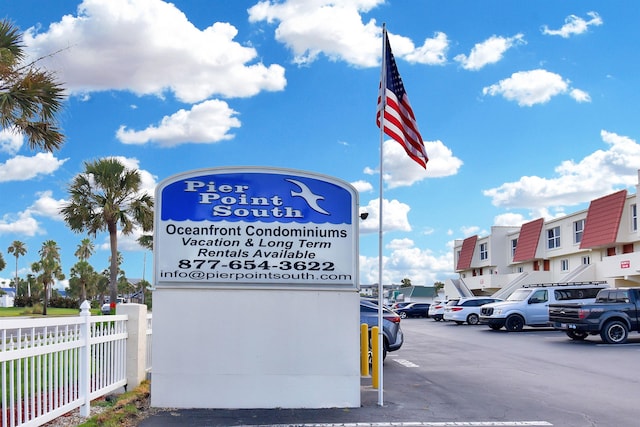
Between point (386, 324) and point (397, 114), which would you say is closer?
point (397, 114)

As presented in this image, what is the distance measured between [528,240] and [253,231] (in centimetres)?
5185

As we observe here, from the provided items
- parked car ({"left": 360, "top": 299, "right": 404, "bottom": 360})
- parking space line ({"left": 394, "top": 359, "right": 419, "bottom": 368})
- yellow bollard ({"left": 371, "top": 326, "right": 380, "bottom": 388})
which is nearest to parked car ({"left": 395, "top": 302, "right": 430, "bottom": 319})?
parking space line ({"left": 394, "top": 359, "right": 419, "bottom": 368})

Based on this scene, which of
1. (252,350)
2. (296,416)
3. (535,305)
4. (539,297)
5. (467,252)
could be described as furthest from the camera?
(467,252)

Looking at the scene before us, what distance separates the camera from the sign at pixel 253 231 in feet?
31.6

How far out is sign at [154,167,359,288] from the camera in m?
9.64

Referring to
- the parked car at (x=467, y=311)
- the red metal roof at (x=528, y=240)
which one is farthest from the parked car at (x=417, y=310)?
the parked car at (x=467, y=311)

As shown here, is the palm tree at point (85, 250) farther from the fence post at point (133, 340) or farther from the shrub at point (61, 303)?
the fence post at point (133, 340)

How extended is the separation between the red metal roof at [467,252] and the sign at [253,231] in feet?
205

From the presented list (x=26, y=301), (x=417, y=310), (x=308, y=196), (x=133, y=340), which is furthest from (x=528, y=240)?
(x=133, y=340)

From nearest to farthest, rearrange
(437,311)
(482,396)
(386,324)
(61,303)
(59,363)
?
1. (59,363)
2. (482,396)
3. (386,324)
4. (437,311)
5. (61,303)

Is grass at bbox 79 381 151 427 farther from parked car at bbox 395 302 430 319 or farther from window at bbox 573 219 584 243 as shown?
window at bbox 573 219 584 243

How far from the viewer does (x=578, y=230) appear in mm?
49875

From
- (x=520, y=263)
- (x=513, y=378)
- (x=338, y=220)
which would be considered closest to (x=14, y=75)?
(x=338, y=220)

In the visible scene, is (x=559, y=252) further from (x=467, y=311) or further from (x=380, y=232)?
(x=380, y=232)
